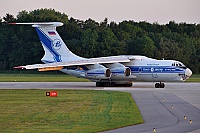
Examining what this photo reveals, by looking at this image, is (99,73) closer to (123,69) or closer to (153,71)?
(123,69)

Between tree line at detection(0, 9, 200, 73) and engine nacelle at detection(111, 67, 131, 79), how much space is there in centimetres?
3842

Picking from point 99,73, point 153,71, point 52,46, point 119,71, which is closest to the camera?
point 153,71

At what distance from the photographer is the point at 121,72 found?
49375 mm

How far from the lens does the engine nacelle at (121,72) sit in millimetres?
49281

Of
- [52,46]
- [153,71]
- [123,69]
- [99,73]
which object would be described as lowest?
[99,73]

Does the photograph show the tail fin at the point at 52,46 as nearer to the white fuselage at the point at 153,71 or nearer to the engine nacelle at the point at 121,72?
the white fuselage at the point at 153,71

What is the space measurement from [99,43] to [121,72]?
Answer: 139 feet

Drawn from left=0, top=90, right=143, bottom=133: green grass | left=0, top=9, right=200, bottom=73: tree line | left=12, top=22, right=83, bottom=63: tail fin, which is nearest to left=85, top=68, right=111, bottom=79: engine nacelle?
left=12, top=22, right=83, bottom=63: tail fin

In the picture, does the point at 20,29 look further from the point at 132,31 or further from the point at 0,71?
the point at 132,31

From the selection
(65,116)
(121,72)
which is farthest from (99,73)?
(65,116)

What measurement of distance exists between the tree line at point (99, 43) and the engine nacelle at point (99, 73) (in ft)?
128

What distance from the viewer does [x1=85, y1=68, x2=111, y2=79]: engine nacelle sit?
4925cm

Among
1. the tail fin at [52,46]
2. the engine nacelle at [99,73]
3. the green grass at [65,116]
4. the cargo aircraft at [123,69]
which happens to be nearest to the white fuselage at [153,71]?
the cargo aircraft at [123,69]

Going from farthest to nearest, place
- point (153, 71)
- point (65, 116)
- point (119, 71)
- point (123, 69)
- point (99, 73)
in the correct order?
point (119, 71) → point (99, 73) → point (123, 69) → point (153, 71) → point (65, 116)
